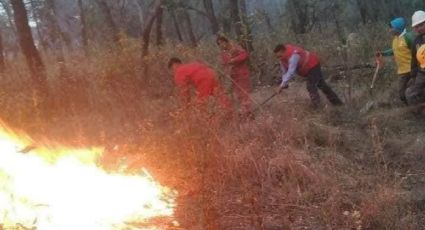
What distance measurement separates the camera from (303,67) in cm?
956

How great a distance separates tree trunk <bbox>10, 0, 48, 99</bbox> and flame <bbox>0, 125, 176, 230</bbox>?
651 cm

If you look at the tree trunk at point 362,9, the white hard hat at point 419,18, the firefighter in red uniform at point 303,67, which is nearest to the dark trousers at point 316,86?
the firefighter in red uniform at point 303,67

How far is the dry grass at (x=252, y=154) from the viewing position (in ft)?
18.4

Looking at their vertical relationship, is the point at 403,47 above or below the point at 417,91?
above

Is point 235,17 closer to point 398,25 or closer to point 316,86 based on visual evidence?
point 316,86

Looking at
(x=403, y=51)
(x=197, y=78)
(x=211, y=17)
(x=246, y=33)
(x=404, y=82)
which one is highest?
(x=211, y=17)

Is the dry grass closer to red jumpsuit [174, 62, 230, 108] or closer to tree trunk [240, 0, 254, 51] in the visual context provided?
red jumpsuit [174, 62, 230, 108]

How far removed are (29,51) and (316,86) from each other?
6951mm

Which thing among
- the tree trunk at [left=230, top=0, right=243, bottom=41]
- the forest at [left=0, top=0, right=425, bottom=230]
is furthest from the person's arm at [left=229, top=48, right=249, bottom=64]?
the tree trunk at [left=230, top=0, right=243, bottom=41]

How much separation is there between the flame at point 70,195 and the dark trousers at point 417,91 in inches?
163

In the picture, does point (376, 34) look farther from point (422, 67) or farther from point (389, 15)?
point (389, 15)

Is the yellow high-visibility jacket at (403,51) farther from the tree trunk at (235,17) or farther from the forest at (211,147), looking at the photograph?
the tree trunk at (235,17)

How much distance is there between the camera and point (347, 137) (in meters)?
8.01

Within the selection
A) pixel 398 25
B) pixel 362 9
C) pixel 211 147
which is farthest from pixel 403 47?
pixel 362 9
